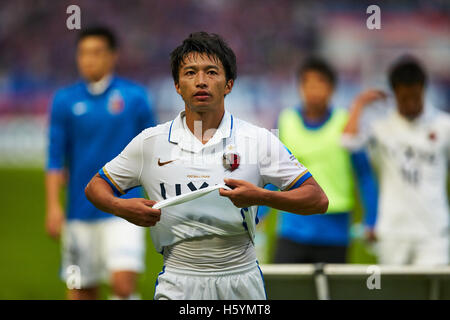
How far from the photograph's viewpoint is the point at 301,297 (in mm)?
4918

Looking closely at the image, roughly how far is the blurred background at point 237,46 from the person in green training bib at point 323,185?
15655 mm

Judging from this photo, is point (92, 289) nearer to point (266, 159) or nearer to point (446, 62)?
point (266, 159)

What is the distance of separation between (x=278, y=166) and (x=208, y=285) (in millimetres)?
592

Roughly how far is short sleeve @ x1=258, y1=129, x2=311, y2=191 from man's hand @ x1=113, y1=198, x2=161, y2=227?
502 millimetres

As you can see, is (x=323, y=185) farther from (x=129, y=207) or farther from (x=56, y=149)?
(x=129, y=207)

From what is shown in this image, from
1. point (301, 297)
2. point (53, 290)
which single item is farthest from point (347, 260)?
point (53, 290)

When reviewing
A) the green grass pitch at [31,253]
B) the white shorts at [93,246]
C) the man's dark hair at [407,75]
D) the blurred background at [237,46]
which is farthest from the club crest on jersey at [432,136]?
the blurred background at [237,46]

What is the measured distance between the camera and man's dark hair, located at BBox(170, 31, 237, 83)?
3203 millimetres

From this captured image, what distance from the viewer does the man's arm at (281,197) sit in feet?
9.45

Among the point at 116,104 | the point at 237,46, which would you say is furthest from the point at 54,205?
the point at 237,46

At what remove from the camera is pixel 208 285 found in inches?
127

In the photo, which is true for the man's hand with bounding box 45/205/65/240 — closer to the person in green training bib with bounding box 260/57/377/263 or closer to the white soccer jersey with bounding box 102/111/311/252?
the person in green training bib with bounding box 260/57/377/263

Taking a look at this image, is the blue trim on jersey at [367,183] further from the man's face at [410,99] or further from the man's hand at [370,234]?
the man's face at [410,99]
